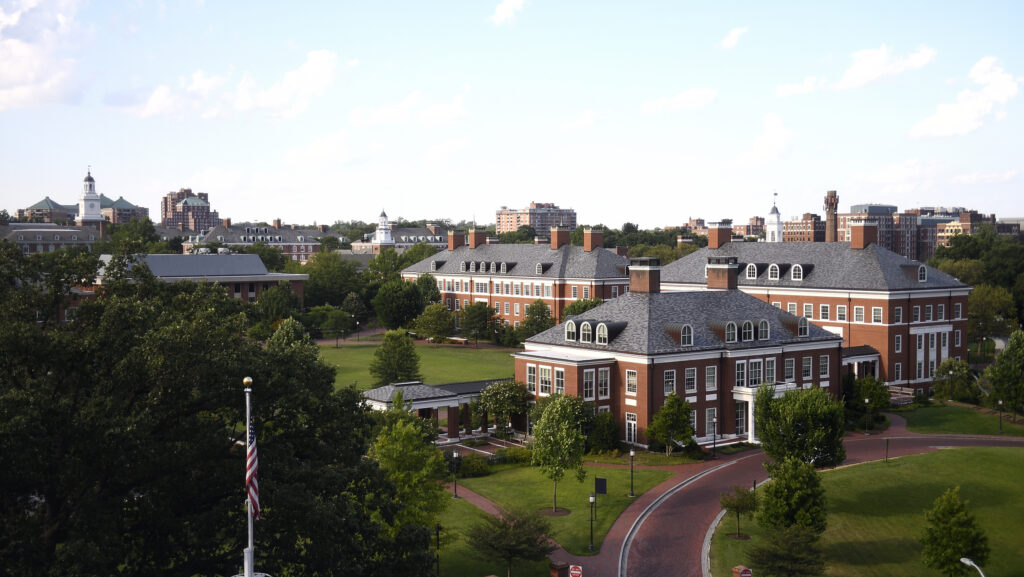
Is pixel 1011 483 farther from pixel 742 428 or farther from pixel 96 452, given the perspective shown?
pixel 96 452

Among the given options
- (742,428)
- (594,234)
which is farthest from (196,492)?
(594,234)

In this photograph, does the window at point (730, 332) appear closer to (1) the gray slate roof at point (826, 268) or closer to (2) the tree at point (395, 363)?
(2) the tree at point (395, 363)

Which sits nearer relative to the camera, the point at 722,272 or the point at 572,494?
the point at 572,494

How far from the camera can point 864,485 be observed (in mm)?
47562

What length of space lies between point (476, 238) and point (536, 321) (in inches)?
1152

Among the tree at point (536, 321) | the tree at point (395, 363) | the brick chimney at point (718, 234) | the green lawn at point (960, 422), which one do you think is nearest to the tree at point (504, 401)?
the tree at point (395, 363)

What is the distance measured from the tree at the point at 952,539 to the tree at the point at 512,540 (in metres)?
15.3

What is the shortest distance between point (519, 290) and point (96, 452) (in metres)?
92.6

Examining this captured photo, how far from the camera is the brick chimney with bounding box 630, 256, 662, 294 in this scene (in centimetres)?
6300

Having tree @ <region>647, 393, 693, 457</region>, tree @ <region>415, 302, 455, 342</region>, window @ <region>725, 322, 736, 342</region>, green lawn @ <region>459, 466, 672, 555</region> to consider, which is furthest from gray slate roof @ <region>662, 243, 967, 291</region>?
green lawn @ <region>459, 466, 672, 555</region>

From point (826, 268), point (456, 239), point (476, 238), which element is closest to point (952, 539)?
point (826, 268)

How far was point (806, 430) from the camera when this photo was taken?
47000 millimetres

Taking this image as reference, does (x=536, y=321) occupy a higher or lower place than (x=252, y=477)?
lower

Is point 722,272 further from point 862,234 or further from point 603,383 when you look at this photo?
point 862,234
